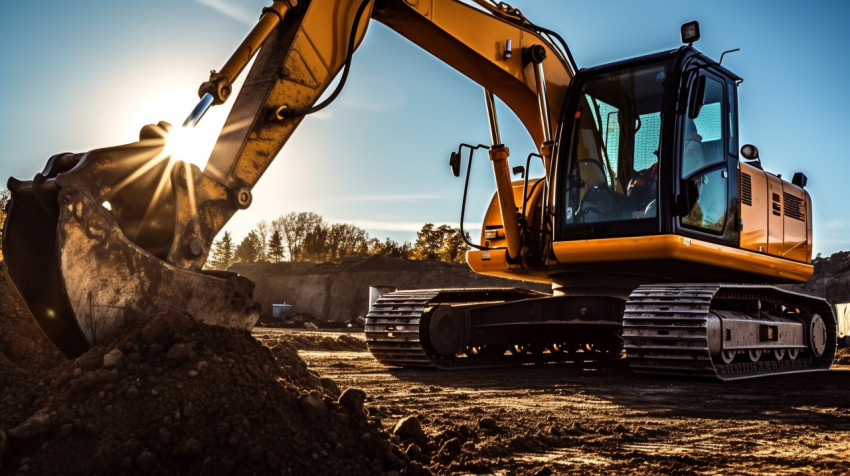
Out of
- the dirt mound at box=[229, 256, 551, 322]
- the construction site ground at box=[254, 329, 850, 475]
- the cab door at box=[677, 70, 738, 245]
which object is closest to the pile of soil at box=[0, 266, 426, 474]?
the construction site ground at box=[254, 329, 850, 475]

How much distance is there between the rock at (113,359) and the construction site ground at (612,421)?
4.42 ft

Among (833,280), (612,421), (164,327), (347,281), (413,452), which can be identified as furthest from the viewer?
(347,281)

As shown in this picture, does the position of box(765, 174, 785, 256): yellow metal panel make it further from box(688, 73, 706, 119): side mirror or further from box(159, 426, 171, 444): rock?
box(159, 426, 171, 444): rock

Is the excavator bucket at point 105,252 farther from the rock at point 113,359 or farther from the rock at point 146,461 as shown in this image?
the rock at point 146,461

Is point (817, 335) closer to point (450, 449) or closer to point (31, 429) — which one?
point (450, 449)

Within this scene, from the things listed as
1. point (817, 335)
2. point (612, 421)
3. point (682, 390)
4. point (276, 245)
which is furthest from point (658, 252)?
point (276, 245)

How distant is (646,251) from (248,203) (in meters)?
4.04

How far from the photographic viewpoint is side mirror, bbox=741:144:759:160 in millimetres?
8211

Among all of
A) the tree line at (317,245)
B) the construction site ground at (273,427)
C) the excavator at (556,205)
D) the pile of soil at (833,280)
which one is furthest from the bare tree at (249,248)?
the construction site ground at (273,427)

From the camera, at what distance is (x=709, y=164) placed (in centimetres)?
780

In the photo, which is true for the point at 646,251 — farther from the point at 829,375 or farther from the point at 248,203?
the point at 248,203

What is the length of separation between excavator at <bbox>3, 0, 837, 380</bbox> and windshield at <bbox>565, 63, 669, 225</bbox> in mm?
15

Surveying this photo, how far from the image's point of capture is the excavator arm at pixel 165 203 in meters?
3.81

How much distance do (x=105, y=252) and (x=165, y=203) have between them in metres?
0.65
